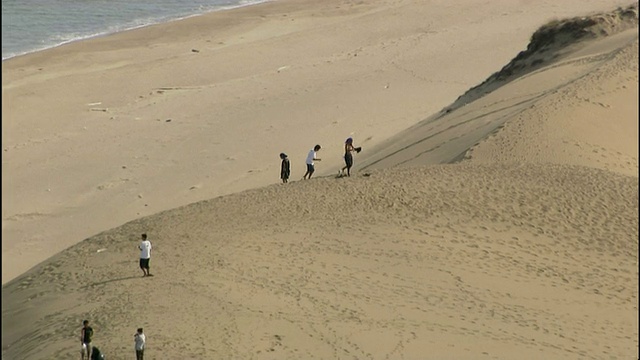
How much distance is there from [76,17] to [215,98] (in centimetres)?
1204

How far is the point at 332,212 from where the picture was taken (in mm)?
16797

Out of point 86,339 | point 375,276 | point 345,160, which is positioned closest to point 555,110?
point 345,160

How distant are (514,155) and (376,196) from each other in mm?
2820

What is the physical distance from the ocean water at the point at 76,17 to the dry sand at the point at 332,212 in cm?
446

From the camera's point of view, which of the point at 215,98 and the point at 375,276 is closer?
the point at 375,276

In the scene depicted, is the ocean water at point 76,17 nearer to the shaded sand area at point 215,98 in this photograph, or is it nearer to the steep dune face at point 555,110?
the shaded sand area at point 215,98

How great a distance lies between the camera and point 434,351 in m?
12.6

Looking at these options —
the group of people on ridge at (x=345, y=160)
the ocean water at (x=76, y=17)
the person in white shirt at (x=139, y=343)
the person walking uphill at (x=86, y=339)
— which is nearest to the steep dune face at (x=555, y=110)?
the group of people on ridge at (x=345, y=160)

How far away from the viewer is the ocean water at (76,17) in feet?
121

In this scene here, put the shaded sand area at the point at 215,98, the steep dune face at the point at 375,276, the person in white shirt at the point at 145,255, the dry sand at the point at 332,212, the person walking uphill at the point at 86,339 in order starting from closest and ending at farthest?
the person walking uphill at the point at 86,339, the steep dune face at the point at 375,276, the dry sand at the point at 332,212, the person in white shirt at the point at 145,255, the shaded sand area at the point at 215,98

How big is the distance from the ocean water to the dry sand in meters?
4.46

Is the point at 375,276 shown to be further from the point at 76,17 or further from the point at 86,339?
the point at 76,17

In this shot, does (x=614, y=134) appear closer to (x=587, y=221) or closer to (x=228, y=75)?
(x=587, y=221)

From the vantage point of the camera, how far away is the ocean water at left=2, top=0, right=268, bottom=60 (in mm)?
36812
